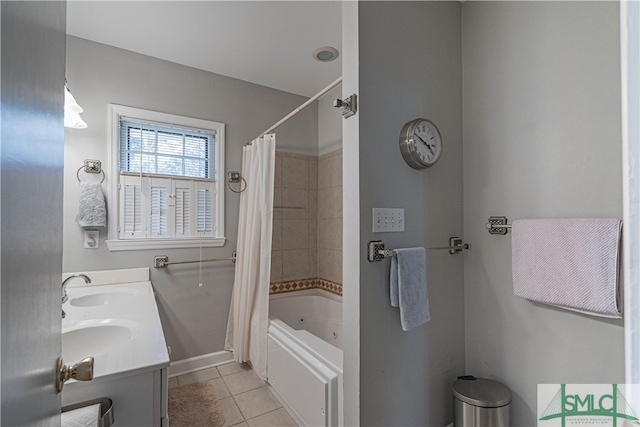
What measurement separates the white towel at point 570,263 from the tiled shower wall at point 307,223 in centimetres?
156

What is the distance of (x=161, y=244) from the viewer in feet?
7.68

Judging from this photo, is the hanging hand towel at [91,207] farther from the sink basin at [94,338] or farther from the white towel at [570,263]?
the white towel at [570,263]

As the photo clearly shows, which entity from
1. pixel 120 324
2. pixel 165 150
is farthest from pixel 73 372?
pixel 165 150

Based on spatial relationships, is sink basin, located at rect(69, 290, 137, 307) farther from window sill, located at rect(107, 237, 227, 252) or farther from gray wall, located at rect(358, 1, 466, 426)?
gray wall, located at rect(358, 1, 466, 426)

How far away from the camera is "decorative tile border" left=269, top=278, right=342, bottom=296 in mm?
2770

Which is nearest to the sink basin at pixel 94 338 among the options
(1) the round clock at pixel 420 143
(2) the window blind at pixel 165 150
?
(2) the window blind at pixel 165 150

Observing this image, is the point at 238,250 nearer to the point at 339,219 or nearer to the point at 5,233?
the point at 339,219

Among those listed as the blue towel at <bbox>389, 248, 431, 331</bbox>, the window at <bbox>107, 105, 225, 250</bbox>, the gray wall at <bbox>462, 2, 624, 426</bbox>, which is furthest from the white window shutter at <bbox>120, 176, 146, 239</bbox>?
the gray wall at <bbox>462, 2, 624, 426</bbox>

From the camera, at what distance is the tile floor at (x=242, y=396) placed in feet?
6.19

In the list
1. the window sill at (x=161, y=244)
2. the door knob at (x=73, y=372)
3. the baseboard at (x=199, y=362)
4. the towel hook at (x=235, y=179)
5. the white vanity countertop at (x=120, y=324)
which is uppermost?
the towel hook at (x=235, y=179)

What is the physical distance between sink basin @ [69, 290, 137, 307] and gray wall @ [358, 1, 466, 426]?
1.47 meters

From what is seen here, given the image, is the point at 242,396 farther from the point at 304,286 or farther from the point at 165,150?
the point at 165,150

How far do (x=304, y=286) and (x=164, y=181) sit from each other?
1.59 meters

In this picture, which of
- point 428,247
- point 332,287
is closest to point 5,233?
point 428,247
